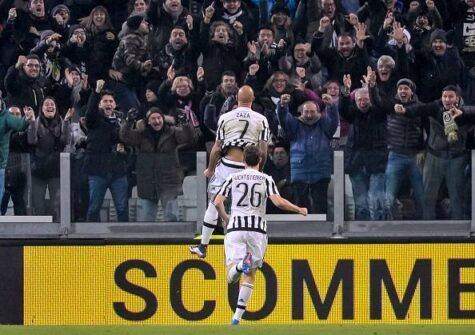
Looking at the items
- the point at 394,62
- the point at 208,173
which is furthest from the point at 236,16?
the point at 208,173

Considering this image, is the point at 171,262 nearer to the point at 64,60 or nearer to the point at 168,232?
the point at 168,232

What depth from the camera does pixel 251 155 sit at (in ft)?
33.5

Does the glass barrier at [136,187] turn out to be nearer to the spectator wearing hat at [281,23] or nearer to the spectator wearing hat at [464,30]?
the spectator wearing hat at [281,23]

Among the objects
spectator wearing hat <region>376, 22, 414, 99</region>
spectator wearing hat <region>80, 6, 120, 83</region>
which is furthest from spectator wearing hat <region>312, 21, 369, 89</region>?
spectator wearing hat <region>80, 6, 120, 83</region>

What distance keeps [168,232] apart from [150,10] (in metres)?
3.88

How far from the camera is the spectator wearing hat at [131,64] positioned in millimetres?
14156

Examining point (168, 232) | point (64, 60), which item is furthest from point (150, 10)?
point (168, 232)

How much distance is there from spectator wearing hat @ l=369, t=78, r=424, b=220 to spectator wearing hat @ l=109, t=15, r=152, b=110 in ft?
10.1

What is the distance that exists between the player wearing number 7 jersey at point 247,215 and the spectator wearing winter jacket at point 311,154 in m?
1.42

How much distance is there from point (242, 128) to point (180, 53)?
372 cm

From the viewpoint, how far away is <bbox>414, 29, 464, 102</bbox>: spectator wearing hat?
13891 mm

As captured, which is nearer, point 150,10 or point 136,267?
point 136,267

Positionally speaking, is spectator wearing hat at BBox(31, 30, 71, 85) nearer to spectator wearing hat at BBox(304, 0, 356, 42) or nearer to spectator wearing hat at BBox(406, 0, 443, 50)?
spectator wearing hat at BBox(304, 0, 356, 42)

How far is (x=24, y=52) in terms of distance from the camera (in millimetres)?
14609
